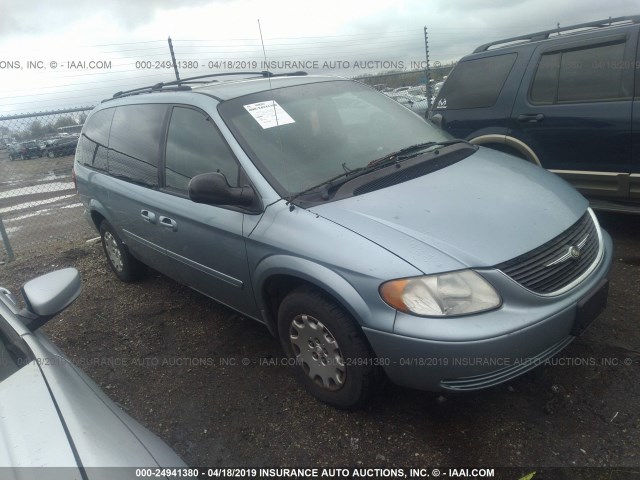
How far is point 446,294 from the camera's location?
205 centimetres

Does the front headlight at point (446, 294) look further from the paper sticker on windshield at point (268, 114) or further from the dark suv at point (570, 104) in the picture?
the dark suv at point (570, 104)

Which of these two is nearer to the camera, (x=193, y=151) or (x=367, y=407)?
(x=367, y=407)

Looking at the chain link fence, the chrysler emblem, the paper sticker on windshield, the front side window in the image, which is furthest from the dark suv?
the chain link fence

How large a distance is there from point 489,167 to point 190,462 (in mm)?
2406

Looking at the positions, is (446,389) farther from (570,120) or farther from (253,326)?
(570,120)

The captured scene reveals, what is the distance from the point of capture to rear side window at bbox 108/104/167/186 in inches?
138

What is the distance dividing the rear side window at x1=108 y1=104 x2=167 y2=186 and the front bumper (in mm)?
2251

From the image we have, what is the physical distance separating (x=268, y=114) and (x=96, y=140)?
2.33 meters

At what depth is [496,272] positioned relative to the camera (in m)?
2.07

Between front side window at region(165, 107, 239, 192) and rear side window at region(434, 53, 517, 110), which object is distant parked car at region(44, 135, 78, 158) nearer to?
front side window at region(165, 107, 239, 192)

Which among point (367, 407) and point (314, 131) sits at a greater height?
point (314, 131)

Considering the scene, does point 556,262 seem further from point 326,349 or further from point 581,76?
point 581,76

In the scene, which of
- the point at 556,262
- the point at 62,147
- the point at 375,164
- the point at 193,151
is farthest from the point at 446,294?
the point at 62,147

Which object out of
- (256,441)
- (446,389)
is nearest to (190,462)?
(256,441)
